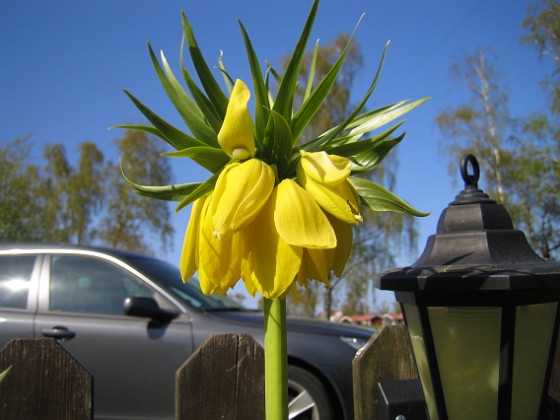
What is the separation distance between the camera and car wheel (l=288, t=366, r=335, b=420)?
334 cm

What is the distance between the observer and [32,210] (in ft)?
81.5

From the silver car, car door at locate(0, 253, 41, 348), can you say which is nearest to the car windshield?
the silver car

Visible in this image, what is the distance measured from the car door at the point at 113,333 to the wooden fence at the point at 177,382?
194 cm

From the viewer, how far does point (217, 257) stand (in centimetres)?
62

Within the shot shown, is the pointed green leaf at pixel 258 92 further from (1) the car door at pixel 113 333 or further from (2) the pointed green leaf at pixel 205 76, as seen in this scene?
(1) the car door at pixel 113 333

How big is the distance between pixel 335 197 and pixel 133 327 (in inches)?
129

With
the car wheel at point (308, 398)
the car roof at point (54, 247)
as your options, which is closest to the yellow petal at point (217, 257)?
the car wheel at point (308, 398)

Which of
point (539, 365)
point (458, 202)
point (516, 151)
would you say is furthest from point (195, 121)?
point (516, 151)

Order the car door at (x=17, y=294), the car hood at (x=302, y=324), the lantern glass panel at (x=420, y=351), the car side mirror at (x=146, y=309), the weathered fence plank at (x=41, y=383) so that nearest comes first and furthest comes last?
the lantern glass panel at (x=420, y=351) < the weathered fence plank at (x=41, y=383) < the car side mirror at (x=146, y=309) < the car door at (x=17, y=294) < the car hood at (x=302, y=324)

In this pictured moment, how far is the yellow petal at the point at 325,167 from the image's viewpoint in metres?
0.59

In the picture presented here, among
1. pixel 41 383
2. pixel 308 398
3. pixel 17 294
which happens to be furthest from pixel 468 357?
pixel 17 294

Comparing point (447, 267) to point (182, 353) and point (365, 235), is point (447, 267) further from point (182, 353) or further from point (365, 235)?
point (365, 235)

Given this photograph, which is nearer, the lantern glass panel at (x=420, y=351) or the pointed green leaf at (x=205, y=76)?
the pointed green leaf at (x=205, y=76)

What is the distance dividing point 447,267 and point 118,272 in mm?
3320
